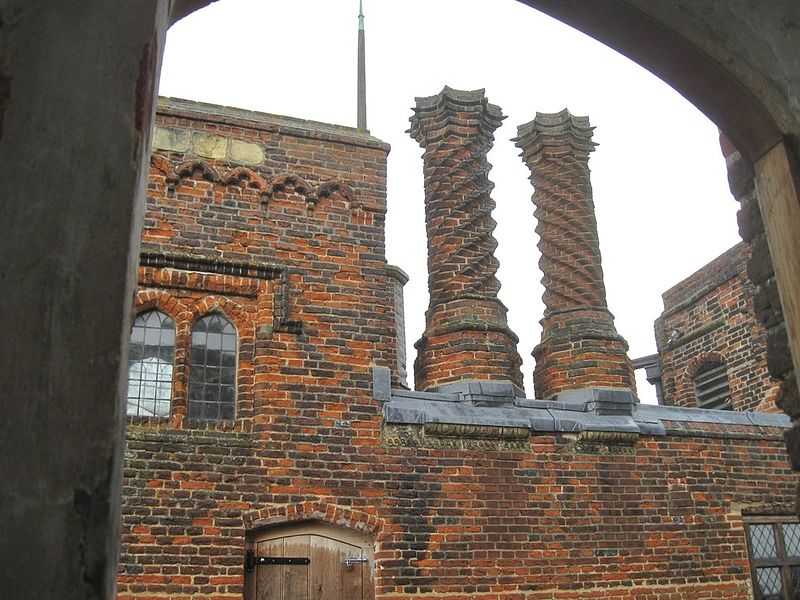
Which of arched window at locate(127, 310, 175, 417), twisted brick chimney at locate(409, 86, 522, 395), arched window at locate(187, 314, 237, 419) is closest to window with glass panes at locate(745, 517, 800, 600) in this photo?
twisted brick chimney at locate(409, 86, 522, 395)

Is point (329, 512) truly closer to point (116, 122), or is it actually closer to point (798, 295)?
point (798, 295)

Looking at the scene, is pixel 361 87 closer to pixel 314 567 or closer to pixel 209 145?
pixel 209 145

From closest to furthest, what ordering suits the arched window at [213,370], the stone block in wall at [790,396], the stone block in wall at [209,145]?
the stone block in wall at [790,396], the arched window at [213,370], the stone block in wall at [209,145]

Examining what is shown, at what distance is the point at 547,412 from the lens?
8703 mm

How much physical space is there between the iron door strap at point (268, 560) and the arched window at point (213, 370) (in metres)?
1.31

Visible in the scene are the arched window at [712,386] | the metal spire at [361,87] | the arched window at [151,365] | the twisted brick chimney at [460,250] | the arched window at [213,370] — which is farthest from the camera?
the metal spire at [361,87]

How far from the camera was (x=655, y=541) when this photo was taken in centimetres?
839

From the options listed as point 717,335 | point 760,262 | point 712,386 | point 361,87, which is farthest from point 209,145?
point 712,386

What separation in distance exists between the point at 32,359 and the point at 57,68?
80 cm

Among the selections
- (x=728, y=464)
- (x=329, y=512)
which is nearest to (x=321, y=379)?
(x=329, y=512)

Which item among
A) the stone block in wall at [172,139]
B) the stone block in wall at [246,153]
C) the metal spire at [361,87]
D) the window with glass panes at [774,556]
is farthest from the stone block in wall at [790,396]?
the metal spire at [361,87]

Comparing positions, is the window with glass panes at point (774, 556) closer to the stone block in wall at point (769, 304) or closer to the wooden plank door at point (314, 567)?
the wooden plank door at point (314, 567)

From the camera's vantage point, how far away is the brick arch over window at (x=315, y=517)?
24.1 ft

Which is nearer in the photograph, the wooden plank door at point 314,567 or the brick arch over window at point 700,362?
the wooden plank door at point 314,567
